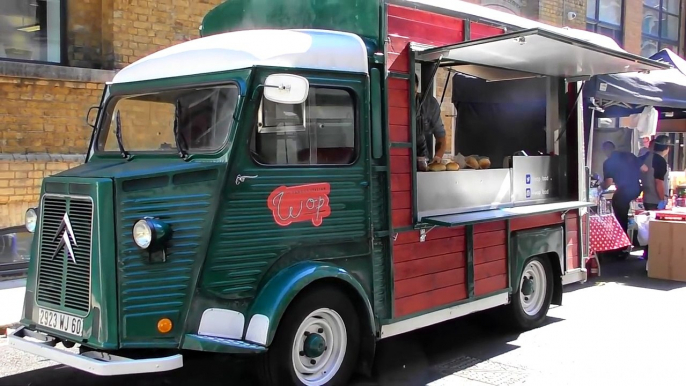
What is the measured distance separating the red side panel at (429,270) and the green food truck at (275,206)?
0.05ft

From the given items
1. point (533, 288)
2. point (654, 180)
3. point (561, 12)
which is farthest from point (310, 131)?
point (561, 12)

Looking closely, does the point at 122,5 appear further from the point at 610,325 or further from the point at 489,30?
the point at 610,325

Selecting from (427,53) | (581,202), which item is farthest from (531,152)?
(427,53)

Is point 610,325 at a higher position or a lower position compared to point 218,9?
lower

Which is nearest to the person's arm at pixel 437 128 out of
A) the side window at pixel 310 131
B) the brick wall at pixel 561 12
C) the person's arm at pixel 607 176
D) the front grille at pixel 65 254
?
the side window at pixel 310 131

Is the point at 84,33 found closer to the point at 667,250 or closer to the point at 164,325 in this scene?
the point at 164,325

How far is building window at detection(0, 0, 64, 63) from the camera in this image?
8438mm

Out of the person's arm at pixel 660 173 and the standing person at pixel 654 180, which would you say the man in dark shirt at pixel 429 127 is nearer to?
the standing person at pixel 654 180

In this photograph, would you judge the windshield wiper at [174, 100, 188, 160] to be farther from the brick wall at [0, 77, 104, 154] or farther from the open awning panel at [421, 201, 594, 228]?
the brick wall at [0, 77, 104, 154]

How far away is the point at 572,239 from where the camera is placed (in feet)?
22.6

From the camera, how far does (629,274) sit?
31.4 ft

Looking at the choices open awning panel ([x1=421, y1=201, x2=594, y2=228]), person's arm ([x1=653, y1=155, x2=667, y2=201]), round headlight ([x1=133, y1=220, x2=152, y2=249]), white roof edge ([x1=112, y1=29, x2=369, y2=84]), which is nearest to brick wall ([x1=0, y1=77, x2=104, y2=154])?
white roof edge ([x1=112, y1=29, x2=369, y2=84])

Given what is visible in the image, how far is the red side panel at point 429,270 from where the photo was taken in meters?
A: 4.91

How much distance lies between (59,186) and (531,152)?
485 centimetres
